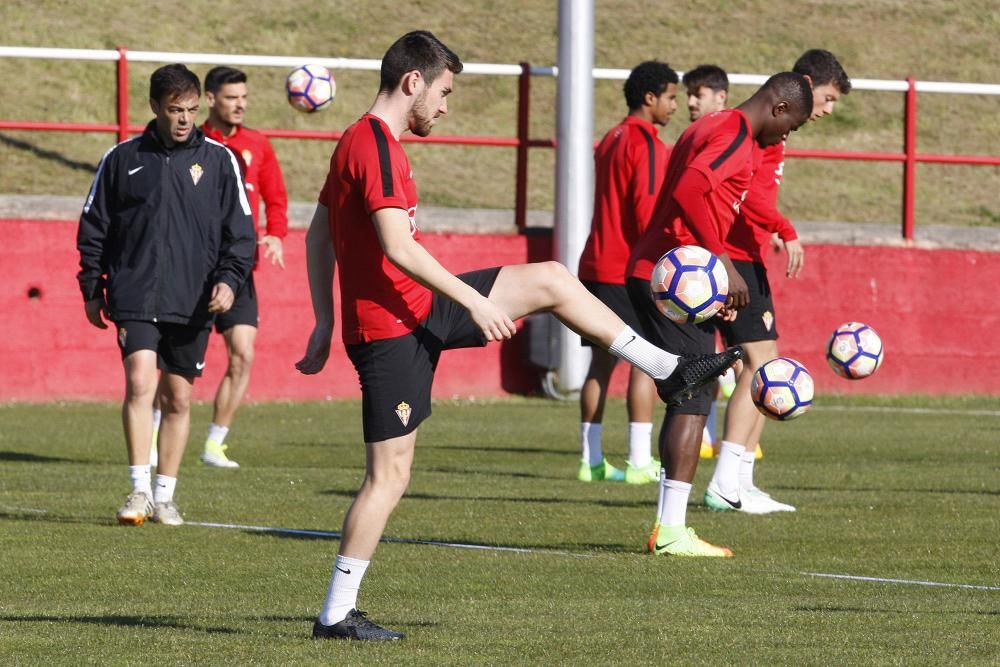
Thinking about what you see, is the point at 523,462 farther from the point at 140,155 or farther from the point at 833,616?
the point at 833,616

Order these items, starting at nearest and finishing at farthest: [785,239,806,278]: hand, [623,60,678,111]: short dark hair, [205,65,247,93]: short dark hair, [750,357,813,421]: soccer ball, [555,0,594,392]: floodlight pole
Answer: [750,357,813,421]: soccer ball < [785,239,806,278]: hand < [623,60,678,111]: short dark hair < [205,65,247,93]: short dark hair < [555,0,594,392]: floodlight pole

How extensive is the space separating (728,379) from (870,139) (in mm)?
18627

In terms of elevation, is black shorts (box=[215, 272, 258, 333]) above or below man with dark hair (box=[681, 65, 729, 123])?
below

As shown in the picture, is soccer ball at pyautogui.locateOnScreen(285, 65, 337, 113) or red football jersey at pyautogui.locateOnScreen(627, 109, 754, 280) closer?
red football jersey at pyautogui.locateOnScreen(627, 109, 754, 280)

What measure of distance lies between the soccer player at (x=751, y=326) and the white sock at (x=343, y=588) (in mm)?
3908

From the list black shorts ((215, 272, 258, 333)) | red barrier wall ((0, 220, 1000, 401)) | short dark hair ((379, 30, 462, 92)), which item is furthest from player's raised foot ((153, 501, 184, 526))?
red barrier wall ((0, 220, 1000, 401))

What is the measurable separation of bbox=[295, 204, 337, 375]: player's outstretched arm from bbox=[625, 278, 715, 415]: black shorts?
2.01m

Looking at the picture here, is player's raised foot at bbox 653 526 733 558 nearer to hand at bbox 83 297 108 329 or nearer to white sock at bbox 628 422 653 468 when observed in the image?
hand at bbox 83 297 108 329

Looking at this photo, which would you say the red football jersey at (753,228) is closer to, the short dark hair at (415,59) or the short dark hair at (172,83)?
the short dark hair at (172,83)

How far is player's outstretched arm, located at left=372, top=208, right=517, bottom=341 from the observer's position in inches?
233

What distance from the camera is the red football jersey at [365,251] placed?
610cm

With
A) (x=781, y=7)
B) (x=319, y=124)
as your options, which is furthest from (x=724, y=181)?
(x=781, y=7)

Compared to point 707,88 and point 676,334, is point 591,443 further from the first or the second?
point 676,334

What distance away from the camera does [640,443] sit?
37.4 ft
